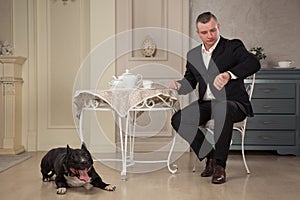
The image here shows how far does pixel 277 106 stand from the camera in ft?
15.4

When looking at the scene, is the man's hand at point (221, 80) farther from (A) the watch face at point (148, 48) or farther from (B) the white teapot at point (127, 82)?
(A) the watch face at point (148, 48)

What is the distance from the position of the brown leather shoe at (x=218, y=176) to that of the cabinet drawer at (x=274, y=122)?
5.36 ft

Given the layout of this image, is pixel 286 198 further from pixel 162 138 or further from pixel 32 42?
pixel 32 42

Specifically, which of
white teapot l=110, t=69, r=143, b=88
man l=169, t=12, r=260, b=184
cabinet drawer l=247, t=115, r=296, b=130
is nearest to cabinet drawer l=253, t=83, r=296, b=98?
cabinet drawer l=247, t=115, r=296, b=130

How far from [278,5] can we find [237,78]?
2305 millimetres

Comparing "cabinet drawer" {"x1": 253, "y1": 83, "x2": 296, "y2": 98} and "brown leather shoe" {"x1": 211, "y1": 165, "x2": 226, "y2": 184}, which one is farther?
"cabinet drawer" {"x1": 253, "y1": 83, "x2": 296, "y2": 98}

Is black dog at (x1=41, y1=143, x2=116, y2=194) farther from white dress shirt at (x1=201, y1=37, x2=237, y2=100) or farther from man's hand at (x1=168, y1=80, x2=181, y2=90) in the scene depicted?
white dress shirt at (x1=201, y1=37, x2=237, y2=100)

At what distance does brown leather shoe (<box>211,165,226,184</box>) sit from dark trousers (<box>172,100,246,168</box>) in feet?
0.12

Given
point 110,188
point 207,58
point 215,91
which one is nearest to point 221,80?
point 215,91

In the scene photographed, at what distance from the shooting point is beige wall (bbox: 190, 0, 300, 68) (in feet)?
16.8

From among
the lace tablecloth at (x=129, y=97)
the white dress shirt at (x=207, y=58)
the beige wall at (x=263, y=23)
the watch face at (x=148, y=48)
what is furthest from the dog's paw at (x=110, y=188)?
the beige wall at (x=263, y=23)

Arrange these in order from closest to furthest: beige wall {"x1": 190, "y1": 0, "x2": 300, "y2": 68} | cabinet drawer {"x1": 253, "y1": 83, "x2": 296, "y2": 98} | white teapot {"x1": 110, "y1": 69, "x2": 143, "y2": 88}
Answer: white teapot {"x1": 110, "y1": 69, "x2": 143, "y2": 88}
cabinet drawer {"x1": 253, "y1": 83, "x2": 296, "y2": 98}
beige wall {"x1": 190, "y1": 0, "x2": 300, "y2": 68}

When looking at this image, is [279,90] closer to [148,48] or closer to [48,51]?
[148,48]

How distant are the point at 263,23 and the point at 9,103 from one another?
291 centimetres
